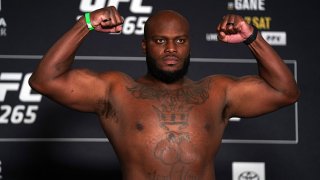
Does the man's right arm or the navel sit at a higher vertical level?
the man's right arm

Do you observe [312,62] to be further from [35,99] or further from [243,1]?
[35,99]

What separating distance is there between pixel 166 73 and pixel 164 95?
73mm

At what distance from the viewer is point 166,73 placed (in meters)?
1.92

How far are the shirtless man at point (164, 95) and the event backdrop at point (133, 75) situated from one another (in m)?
0.60

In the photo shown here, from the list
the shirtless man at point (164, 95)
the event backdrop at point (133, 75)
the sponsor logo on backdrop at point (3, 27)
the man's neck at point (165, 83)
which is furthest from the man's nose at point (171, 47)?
the sponsor logo on backdrop at point (3, 27)

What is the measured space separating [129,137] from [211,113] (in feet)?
0.88

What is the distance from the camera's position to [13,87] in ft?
8.27

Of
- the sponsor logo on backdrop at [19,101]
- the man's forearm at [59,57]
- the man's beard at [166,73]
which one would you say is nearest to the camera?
the man's forearm at [59,57]

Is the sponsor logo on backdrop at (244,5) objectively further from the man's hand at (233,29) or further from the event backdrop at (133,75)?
the man's hand at (233,29)

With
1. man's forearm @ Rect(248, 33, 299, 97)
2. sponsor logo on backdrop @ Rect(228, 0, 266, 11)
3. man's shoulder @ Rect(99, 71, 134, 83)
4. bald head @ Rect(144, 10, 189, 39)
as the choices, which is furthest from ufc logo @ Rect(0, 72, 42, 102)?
man's forearm @ Rect(248, 33, 299, 97)

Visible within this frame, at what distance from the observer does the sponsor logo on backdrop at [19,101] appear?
8.21 ft

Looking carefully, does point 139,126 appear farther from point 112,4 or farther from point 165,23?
point 112,4

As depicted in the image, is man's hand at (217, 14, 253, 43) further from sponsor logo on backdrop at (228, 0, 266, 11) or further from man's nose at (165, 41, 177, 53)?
sponsor logo on backdrop at (228, 0, 266, 11)

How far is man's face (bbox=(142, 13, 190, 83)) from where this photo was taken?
1.89m
